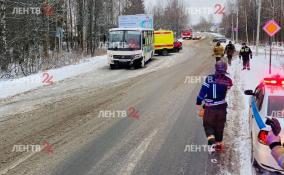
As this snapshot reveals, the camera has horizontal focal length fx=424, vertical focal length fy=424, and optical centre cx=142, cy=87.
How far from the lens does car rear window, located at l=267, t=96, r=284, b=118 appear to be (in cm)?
722

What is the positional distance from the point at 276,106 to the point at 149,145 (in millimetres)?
2942

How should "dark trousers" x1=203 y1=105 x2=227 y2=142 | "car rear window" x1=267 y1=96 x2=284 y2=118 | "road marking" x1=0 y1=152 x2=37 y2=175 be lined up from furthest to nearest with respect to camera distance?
"dark trousers" x1=203 y1=105 x2=227 y2=142 < "road marking" x1=0 y1=152 x2=37 y2=175 < "car rear window" x1=267 y1=96 x2=284 y2=118

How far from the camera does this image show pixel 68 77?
71.5 feet

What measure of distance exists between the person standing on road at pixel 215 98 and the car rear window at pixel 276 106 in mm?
963

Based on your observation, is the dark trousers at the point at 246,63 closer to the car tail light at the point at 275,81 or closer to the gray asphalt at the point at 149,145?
the gray asphalt at the point at 149,145

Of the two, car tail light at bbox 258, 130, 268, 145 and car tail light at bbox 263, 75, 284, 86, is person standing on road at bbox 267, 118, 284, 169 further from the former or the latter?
car tail light at bbox 263, 75, 284, 86

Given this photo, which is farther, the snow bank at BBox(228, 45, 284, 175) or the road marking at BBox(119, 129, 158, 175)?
the snow bank at BBox(228, 45, 284, 175)

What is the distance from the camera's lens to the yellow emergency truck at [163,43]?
40.1 metres

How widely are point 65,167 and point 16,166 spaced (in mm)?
915

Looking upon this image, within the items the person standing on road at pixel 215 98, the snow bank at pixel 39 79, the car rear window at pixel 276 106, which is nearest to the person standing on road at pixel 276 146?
the car rear window at pixel 276 106

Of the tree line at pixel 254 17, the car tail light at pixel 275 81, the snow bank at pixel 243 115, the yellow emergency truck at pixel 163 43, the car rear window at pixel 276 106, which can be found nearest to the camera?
the car rear window at pixel 276 106

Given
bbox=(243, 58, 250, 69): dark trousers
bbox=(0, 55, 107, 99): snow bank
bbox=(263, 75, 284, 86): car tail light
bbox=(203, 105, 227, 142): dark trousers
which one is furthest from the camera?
bbox=(243, 58, 250, 69): dark trousers

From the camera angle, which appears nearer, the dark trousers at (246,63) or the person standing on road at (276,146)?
the person standing on road at (276,146)

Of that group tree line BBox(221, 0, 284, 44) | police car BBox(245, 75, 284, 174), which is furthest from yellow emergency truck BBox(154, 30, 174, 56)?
police car BBox(245, 75, 284, 174)
